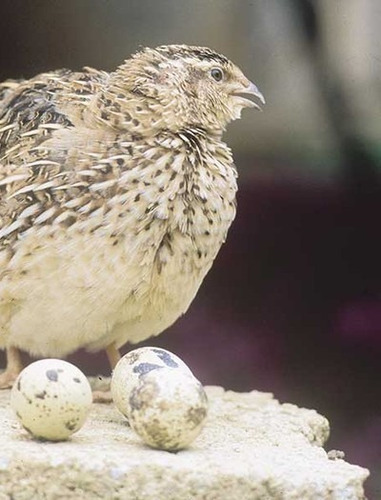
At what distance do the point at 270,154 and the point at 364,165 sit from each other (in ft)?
0.77

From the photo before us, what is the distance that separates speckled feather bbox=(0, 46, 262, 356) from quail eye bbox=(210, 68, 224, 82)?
14 millimetres

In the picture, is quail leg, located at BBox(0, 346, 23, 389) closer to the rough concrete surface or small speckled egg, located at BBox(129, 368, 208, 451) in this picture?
the rough concrete surface

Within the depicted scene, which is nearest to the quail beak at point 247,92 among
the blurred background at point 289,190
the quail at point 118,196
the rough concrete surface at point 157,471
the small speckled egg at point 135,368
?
the quail at point 118,196

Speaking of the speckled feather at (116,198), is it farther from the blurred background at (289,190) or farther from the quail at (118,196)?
the blurred background at (289,190)

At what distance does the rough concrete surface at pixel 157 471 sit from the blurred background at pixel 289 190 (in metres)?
0.62

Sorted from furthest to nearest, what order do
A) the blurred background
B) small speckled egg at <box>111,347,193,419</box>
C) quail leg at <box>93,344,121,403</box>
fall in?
the blurred background, quail leg at <box>93,344,121,403</box>, small speckled egg at <box>111,347,193,419</box>

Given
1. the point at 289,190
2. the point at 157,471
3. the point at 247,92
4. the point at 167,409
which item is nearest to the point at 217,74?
the point at 247,92

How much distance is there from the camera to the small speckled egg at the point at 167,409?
254 cm

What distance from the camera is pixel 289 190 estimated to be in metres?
3.42

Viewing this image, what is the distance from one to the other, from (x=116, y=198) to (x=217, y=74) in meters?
0.38

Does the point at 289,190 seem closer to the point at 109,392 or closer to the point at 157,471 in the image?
the point at 109,392

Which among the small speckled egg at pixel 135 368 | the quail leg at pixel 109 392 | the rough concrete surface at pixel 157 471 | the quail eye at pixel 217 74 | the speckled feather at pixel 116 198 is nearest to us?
the rough concrete surface at pixel 157 471

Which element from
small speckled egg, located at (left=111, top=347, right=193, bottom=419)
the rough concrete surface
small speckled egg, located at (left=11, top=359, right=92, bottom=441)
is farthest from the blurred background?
small speckled egg, located at (left=11, top=359, right=92, bottom=441)

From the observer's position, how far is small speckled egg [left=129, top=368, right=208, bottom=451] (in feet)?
8.32
